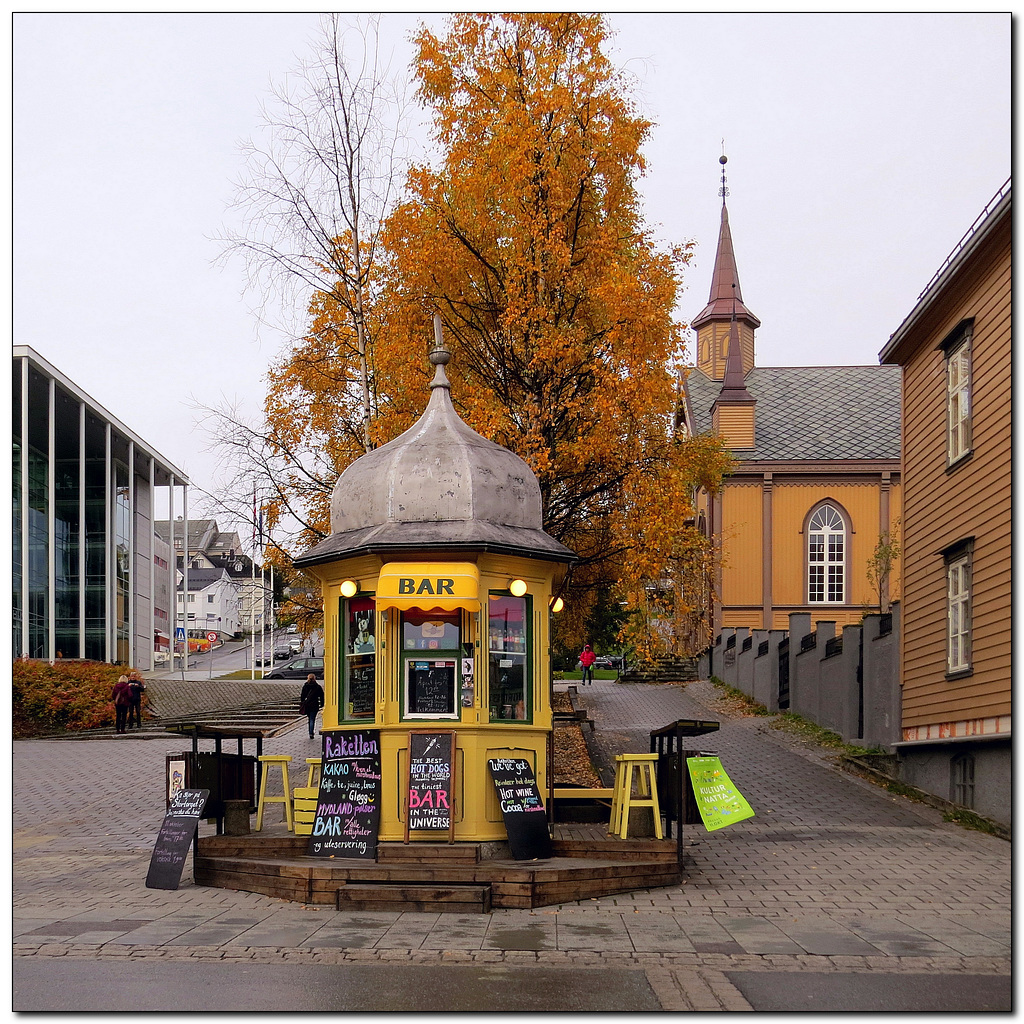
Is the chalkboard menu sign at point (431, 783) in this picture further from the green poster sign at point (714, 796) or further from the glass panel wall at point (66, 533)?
the glass panel wall at point (66, 533)

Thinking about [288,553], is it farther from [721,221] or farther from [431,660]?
[721,221]

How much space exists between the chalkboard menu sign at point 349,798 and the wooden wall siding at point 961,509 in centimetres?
805

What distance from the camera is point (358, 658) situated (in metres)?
12.3

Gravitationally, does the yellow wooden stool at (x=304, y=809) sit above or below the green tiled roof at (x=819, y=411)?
below

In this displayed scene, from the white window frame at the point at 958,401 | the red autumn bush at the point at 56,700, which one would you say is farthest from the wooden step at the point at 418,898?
the red autumn bush at the point at 56,700

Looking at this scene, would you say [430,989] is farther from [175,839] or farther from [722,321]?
[722,321]

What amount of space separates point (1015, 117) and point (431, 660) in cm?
720

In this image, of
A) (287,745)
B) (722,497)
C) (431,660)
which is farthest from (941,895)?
(722,497)

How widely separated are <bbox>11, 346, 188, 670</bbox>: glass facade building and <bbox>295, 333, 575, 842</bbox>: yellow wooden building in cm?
2823

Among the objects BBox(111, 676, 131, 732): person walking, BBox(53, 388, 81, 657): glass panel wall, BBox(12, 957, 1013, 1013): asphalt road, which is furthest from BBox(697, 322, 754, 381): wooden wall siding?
BBox(12, 957, 1013, 1013): asphalt road

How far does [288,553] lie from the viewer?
20.4m

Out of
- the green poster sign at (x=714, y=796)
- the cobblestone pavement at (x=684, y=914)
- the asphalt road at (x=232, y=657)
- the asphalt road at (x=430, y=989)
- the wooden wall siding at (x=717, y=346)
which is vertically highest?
the wooden wall siding at (x=717, y=346)

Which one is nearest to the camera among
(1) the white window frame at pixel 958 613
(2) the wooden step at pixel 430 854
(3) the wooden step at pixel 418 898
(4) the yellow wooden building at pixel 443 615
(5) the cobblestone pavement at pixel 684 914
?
(5) the cobblestone pavement at pixel 684 914

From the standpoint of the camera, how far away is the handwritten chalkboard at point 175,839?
11492 millimetres
